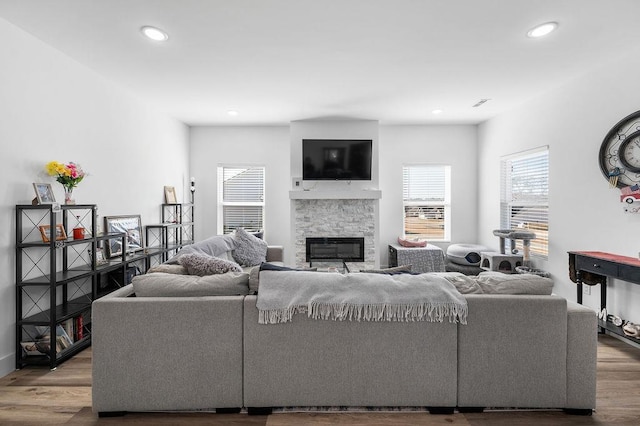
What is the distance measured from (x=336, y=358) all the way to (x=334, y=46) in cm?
243

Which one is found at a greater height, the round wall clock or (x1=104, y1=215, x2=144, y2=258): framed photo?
the round wall clock

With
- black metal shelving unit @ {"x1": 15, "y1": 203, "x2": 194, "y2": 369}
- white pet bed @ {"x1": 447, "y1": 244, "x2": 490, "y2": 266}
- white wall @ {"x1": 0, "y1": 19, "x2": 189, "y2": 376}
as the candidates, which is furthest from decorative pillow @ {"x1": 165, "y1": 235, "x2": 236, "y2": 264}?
white pet bed @ {"x1": 447, "y1": 244, "x2": 490, "y2": 266}

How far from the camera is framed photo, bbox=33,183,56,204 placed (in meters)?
2.65

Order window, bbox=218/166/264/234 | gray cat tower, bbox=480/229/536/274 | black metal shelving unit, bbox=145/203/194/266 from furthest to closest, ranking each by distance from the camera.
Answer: window, bbox=218/166/264/234, black metal shelving unit, bbox=145/203/194/266, gray cat tower, bbox=480/229/536/274

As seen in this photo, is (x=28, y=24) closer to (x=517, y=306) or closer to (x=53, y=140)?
(x=53, y=140)

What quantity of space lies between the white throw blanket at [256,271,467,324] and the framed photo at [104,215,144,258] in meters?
2.24

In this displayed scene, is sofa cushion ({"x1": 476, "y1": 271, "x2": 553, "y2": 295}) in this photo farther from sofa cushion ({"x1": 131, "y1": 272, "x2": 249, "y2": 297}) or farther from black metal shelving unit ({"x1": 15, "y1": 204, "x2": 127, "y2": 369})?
black metal shelving unit ({"x1": 15, "y1": 204, "x2": 127, "y2": 369})

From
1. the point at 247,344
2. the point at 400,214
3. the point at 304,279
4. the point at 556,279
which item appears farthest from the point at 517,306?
the point at 400,214

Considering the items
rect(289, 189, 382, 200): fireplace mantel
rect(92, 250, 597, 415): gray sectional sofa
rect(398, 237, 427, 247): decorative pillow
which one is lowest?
rect(92, 250, 597, 415): gray sectional sofa

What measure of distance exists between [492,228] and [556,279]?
1.51 meters

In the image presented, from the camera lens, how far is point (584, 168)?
11.7 ft

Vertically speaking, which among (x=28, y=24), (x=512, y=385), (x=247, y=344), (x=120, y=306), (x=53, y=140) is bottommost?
(x=512, y=385)

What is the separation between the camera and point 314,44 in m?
2.89

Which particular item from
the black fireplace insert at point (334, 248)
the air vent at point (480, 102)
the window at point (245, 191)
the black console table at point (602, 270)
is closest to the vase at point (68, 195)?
the window at point (245, 191)
